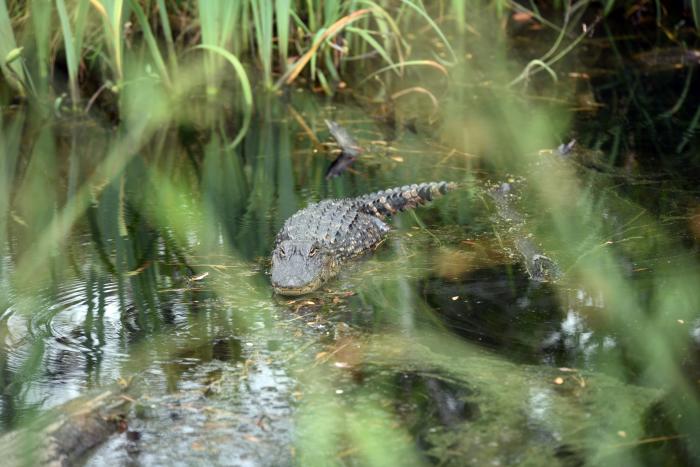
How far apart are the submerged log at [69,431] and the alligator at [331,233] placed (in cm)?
131

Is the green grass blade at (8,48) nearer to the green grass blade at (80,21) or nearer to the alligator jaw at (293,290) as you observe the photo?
the green grass blade at (80,21)

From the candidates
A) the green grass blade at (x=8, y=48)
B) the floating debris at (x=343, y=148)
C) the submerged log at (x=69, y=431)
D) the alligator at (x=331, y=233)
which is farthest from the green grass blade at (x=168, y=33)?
the submerged log at (x=69, y=431)

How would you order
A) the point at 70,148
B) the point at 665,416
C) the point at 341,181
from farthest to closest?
1. the point at 70,148
2. the point at 341,181
3. the point at 665,416

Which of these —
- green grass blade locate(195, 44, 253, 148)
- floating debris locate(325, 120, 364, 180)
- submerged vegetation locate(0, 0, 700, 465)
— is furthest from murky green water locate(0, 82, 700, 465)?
green grass blade locate(195, 44, 253, 148)

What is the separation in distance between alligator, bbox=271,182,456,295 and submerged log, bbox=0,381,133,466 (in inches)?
51.6

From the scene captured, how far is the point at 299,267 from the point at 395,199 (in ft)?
4.11

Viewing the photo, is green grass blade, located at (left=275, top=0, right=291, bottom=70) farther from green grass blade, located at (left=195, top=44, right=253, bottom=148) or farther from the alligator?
the alligator

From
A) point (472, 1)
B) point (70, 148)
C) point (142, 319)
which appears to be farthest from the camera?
point (472, 1)

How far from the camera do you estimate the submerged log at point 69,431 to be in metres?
3.05

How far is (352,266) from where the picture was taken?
5.15 metres

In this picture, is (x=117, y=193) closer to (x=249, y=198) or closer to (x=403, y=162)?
(x=249, y=198)

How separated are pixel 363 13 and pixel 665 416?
182 inches

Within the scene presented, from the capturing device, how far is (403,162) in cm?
673

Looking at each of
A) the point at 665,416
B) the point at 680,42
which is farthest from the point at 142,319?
the point at 680,42
